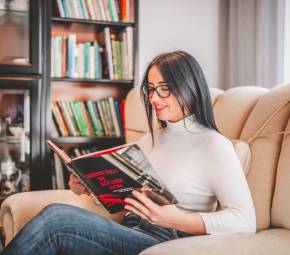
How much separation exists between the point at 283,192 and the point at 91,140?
4.24 ft

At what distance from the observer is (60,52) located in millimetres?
2346

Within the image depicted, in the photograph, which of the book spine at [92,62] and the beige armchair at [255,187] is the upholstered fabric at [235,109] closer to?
the beige armchair at [255,187]

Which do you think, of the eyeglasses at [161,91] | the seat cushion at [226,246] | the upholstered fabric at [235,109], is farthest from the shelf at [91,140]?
the seat cushion at [226,246]

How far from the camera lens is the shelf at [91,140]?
232 cm

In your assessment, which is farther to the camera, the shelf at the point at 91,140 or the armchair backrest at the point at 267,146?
the shelf at the point at 91,140

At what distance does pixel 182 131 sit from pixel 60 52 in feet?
3.89

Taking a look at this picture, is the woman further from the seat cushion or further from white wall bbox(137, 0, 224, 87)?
white wall bbox(137, 0, 224, 87)

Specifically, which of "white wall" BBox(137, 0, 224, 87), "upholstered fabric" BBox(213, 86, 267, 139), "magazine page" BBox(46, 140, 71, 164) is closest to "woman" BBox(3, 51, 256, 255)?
"magazine page" BBox(46, 140, 71, 164)

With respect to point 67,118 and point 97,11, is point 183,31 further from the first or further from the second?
point 67,118

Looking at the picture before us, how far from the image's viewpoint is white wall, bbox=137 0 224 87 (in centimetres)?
269

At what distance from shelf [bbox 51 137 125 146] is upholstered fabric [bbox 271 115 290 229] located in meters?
1.23

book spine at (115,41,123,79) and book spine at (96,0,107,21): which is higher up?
book spine at (96,0,107,21)

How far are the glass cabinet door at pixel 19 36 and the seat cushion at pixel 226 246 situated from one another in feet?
4.72

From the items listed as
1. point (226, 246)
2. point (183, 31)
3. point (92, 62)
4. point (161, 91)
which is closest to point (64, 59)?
point (92, 62)
